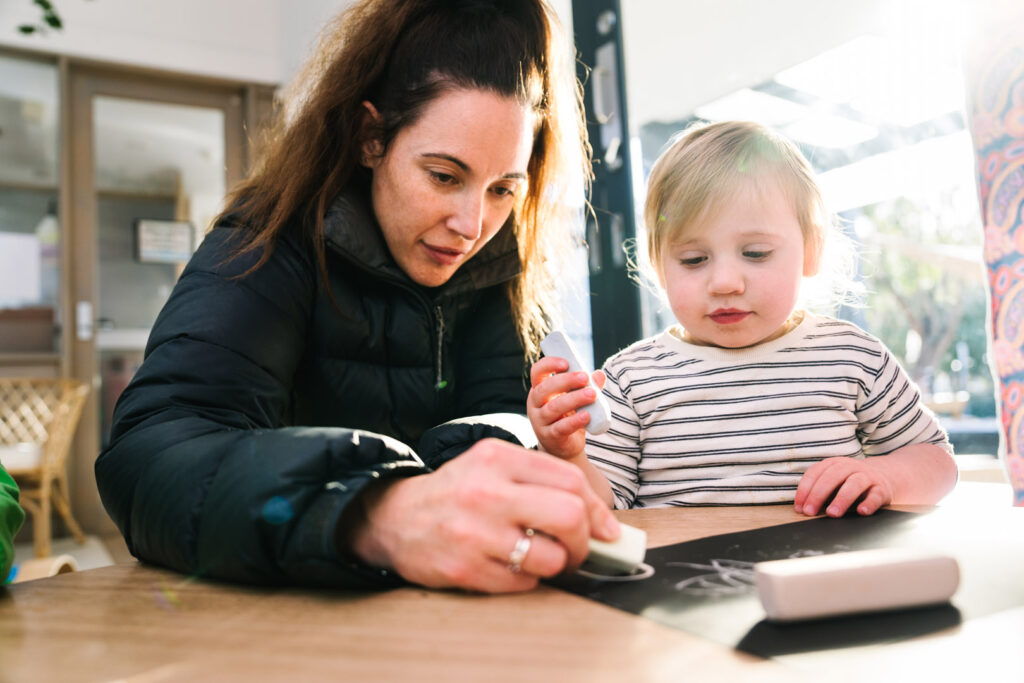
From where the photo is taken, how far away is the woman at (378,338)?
49cm

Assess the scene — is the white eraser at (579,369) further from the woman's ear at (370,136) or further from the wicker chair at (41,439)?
the wicker chair at (41,439)

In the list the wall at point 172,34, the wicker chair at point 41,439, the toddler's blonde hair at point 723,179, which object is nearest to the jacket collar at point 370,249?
the toddler's blonde hair at point 723,179

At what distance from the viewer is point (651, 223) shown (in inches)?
46.0

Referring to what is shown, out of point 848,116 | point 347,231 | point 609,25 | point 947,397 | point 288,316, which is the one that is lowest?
point 947,397

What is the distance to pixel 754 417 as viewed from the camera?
106cm

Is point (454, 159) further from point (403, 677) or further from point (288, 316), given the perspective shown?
point (403, 677)

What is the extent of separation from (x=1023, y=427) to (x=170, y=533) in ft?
4.11

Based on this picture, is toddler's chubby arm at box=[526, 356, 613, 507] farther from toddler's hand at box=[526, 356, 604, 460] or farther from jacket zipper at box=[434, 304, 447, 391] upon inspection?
jacket zipper at box=[434, 304, 447, 391]

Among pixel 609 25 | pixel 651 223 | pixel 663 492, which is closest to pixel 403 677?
pixel 663 492

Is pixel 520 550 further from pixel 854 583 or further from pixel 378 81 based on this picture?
pixel 378 81

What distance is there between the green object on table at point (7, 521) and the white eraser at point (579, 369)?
0.50 metres

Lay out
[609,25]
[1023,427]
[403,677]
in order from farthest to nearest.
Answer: [609,25], [1023,427], [403,677]

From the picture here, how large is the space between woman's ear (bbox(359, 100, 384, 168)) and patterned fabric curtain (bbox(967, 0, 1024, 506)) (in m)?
0.99

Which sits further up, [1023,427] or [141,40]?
[141,40]
